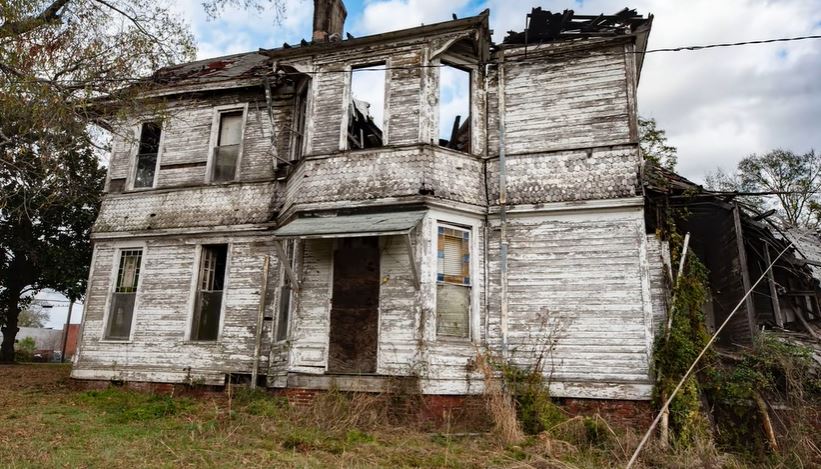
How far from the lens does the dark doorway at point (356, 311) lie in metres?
10.8

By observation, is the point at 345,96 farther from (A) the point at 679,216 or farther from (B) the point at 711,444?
(B) the point at 711,444

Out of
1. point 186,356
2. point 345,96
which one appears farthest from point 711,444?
point 186,356

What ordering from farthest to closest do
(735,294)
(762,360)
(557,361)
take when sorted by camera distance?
(735,294) → (557,361) → (762,360)

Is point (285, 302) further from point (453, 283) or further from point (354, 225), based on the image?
point (453, 283)

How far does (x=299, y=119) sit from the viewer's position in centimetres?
1289

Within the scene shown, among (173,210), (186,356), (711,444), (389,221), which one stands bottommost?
(711,444)

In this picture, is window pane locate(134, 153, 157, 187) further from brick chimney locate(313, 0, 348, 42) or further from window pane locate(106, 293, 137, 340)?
brick chimney locate(313, 0, 348, 42)

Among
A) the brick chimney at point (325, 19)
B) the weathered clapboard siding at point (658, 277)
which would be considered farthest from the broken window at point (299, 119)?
the weathered clapboard siding at point (658, 277)

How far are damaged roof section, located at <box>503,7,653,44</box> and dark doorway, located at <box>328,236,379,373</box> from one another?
5.42 metres

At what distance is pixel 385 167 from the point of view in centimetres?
1080

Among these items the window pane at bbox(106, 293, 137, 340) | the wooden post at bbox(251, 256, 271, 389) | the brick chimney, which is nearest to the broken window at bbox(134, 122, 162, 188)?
the window pane at bbox(106, 293, 137, 340)

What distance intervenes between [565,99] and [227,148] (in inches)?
307

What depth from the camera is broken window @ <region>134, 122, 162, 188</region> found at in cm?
1393

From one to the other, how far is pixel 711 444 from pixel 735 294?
4363 millimetres
